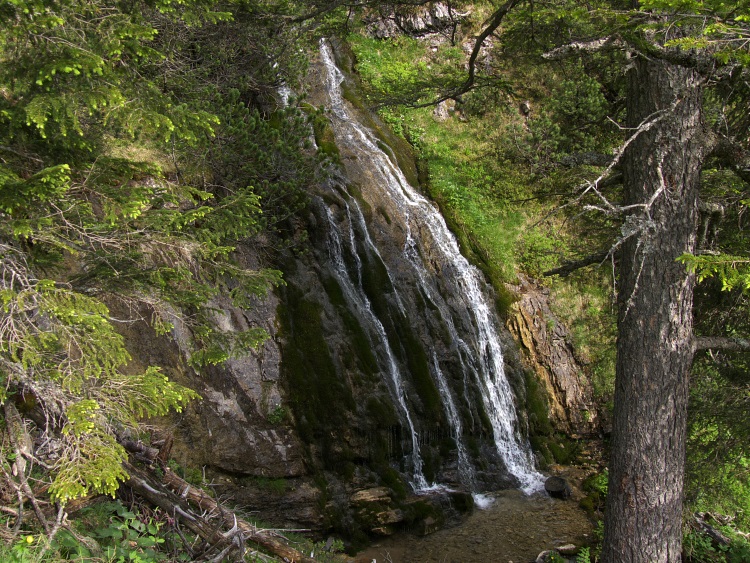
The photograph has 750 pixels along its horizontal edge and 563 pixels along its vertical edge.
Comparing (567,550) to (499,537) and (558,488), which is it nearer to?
(499,537)

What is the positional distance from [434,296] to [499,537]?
4647 millimetres

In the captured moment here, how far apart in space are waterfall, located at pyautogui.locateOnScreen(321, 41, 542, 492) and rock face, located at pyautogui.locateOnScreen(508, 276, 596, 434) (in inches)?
36.2

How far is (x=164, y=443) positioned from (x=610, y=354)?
29.2 ft

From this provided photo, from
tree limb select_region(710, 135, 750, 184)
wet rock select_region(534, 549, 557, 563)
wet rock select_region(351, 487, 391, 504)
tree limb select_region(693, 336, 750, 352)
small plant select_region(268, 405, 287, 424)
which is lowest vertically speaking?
wet rock select_region(534, 549, 557, 563)

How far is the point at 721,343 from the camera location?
5059 mm

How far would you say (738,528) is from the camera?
7629 millimetres

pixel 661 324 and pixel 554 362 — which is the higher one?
pixel 661 324

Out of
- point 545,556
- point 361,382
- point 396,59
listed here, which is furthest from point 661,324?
point 396,59

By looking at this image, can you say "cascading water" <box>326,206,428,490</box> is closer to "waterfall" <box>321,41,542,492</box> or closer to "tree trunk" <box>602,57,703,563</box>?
"waterfall" <box>321,41,542,492</box>

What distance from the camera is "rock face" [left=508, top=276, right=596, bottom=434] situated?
39.3 ft

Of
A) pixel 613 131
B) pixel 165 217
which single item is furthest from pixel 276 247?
pixel 613 131

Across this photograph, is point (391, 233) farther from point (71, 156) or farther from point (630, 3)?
point (71, 156)

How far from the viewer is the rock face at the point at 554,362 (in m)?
12.0

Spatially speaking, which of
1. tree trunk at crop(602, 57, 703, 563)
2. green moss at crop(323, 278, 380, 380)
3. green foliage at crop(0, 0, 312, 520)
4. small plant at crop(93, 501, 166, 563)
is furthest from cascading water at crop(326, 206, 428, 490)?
small plant at crop(93, 501, 166, 563)
